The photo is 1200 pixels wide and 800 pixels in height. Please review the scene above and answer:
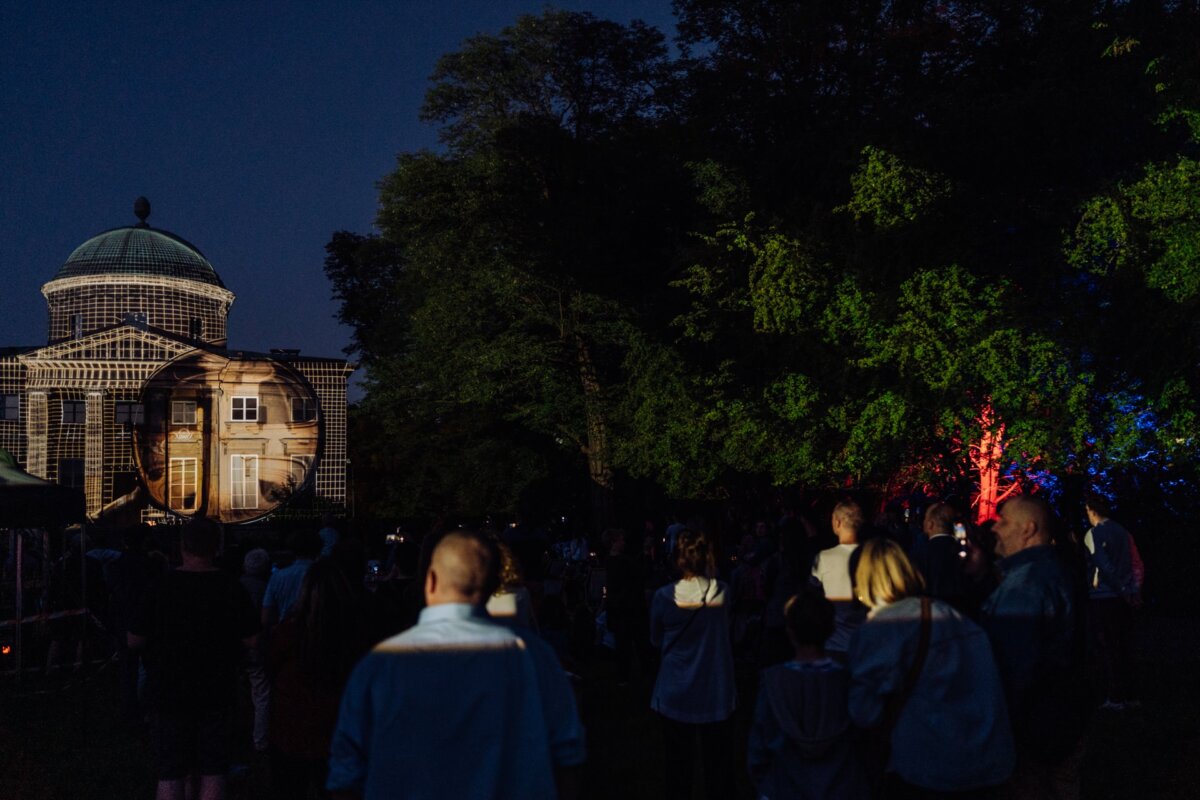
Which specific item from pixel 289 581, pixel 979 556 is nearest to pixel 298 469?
pixel 289 581

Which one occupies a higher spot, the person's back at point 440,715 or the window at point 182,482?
the window at point 182,482

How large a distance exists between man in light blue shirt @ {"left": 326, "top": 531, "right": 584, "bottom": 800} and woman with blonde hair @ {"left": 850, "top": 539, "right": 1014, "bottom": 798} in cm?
178

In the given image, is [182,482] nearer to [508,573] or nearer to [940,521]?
[940,521]

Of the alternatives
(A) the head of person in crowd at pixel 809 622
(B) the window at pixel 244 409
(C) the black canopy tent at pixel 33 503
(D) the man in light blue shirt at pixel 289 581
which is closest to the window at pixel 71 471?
(B) the window at pixel 244 409

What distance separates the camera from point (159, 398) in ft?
67.6

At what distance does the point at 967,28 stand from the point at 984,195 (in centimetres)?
609

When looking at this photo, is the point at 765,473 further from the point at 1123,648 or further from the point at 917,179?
the point at 1123,648

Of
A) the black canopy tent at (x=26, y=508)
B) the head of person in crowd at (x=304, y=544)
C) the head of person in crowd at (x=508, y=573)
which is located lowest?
the head of person in crowd at (x=508, y=573)

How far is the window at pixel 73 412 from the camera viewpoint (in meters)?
65.6

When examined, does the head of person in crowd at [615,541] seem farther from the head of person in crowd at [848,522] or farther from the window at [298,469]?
the window at [298,469]

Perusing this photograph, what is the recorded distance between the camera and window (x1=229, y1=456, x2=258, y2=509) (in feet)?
63.7

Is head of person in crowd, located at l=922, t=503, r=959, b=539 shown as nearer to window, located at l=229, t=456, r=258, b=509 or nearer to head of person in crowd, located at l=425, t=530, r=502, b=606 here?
head of person in crowd, located at l=425, t=530, r=502, b=606

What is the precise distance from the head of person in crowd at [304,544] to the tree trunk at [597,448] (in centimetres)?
2341

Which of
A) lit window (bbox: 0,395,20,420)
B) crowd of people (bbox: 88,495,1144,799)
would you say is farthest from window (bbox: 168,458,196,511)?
lit window (bbox: 0,395,20,420)
